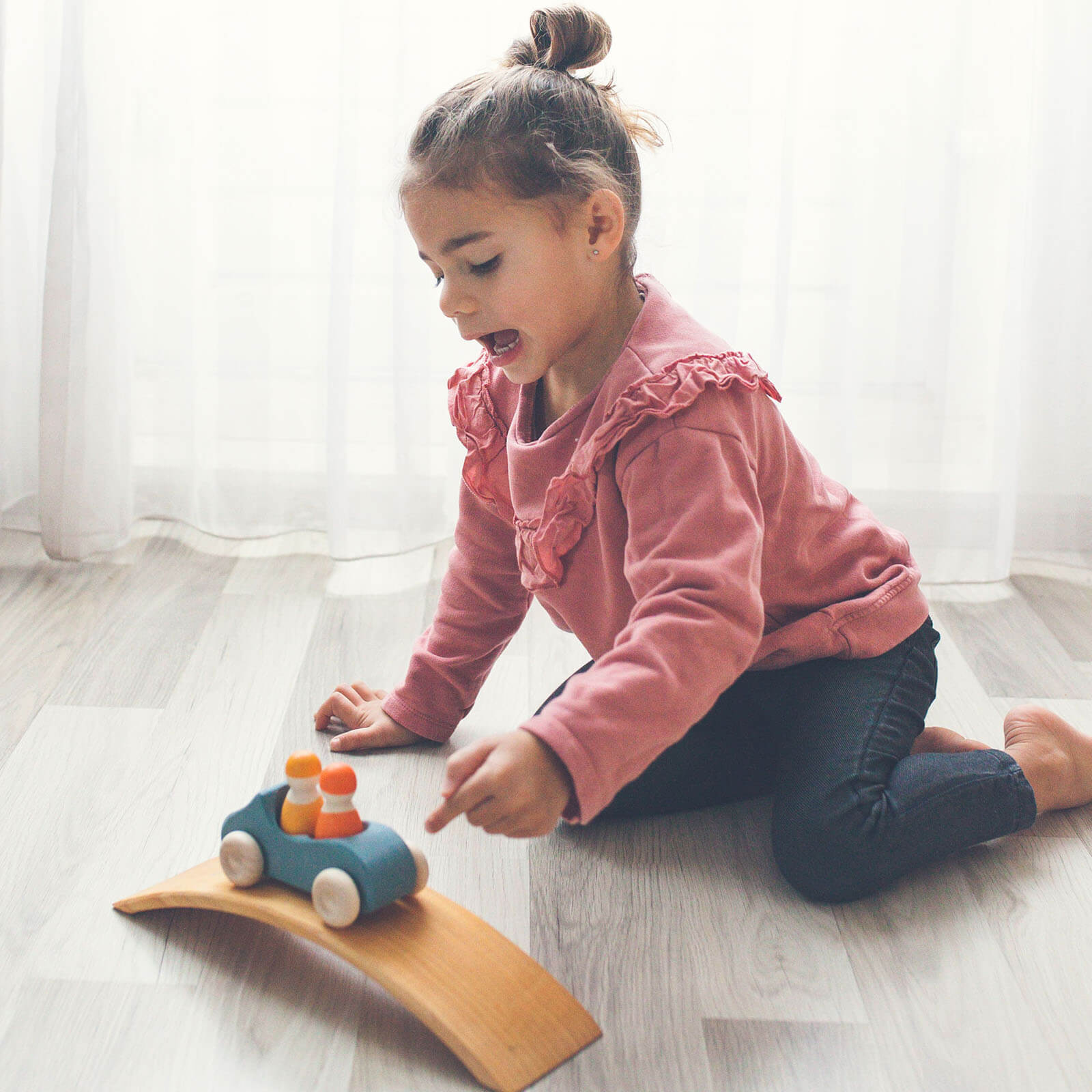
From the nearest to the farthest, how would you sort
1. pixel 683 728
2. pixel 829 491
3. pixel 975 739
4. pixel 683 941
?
pixel 683 728 < pixel 683 941 < pixel 829 491 < pixel 975 739

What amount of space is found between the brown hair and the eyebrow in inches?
1.2

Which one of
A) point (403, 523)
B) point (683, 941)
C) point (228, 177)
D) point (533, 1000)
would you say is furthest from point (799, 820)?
point (228, 177)

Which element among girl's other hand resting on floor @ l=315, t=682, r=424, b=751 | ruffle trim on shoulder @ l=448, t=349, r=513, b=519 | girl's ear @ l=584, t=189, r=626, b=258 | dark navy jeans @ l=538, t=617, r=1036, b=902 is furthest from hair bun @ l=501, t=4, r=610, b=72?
girl's other hand resting on floor @ l=315, t=682, r=424, b=751

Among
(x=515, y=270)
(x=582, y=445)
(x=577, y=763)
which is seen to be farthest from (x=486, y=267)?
(x=577, y=763)

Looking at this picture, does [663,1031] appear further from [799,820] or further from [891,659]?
[891,659]

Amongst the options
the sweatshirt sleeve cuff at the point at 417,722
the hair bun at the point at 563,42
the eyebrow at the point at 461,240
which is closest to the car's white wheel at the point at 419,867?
the sweatshirt sleeve cuff at the point at 417,722

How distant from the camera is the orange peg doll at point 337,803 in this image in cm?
85

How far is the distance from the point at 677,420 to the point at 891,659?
31 centimetres

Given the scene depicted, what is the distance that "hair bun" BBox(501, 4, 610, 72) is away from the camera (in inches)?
36.5

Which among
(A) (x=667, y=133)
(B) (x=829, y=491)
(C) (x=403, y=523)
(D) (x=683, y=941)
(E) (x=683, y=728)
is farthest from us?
(C) (x=403, y=523)

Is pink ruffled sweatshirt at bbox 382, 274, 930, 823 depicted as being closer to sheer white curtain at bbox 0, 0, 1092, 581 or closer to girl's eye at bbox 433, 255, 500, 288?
girl's eye at bbox 433, 255, 500, 288

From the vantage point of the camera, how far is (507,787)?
752 mm

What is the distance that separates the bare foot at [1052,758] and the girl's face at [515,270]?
1.55 feet

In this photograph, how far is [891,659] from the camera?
41.2 inches
